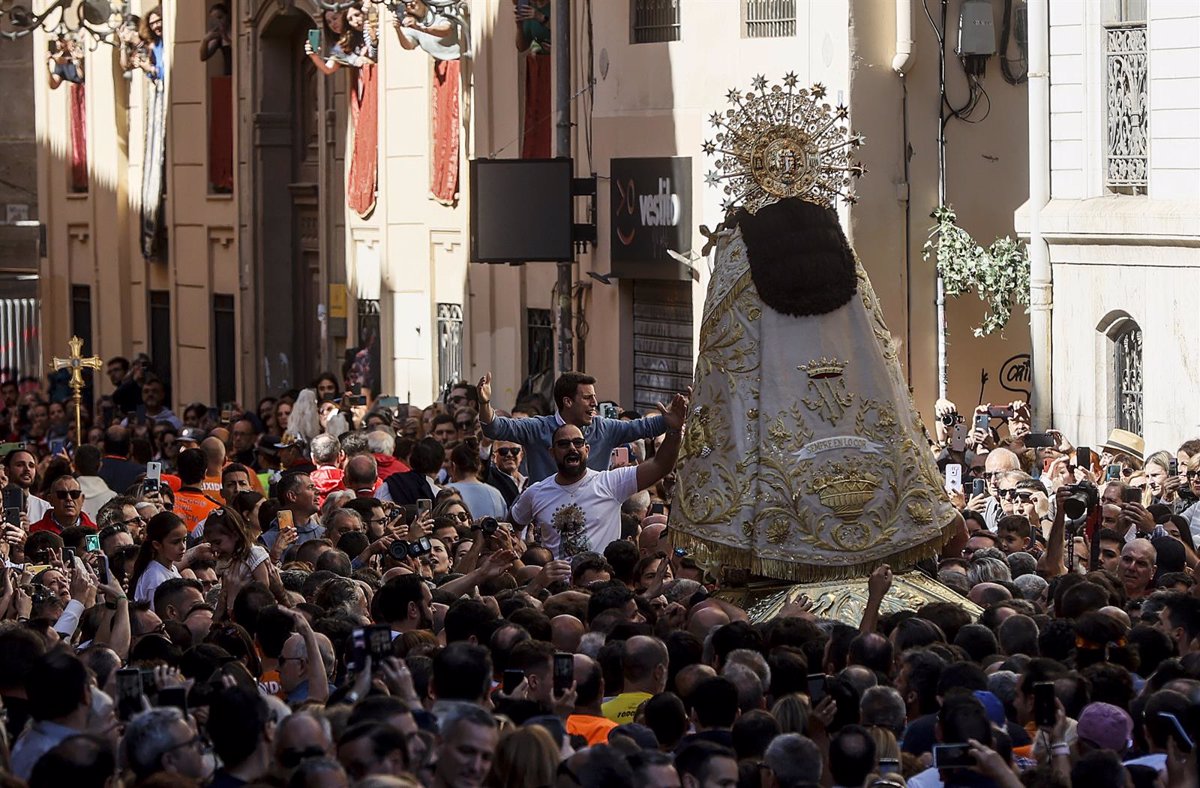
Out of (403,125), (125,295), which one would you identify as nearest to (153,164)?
(125,295)

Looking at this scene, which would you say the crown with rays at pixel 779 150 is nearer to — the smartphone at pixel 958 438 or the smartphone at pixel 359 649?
the smartphone at pixel 359 649

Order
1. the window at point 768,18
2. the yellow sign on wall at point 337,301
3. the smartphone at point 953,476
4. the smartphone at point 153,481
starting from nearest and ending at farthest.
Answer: the smartphone at point 953,476
the smartphone at point 153,481
the window at point 768,18
the yellow sign on wall at point 337,301

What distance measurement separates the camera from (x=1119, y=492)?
1266cm

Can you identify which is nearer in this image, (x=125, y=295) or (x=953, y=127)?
(x=953, y=127)

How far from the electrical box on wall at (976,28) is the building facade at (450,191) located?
282mm

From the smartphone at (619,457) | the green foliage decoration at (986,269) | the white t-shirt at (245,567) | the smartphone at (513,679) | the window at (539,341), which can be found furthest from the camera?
the window at (539,341)

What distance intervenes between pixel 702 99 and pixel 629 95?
1.14 m

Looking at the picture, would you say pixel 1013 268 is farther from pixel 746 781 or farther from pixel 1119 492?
pixel 746 781

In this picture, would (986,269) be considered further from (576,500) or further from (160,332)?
(160,332)

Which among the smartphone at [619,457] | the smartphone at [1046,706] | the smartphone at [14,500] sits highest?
the smartphone at [619,457]

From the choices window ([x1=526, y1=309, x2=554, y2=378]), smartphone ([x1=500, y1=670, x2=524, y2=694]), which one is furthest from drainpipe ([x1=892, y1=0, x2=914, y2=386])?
smartphone ([x1=500, y1=670, x2=524, y2=694])

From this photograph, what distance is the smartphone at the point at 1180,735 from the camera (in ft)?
22.3

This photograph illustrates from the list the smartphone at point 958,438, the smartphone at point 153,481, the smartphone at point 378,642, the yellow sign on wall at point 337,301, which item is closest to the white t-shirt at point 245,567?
the smartphone at point 378,642

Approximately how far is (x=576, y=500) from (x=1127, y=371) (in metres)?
7.51
